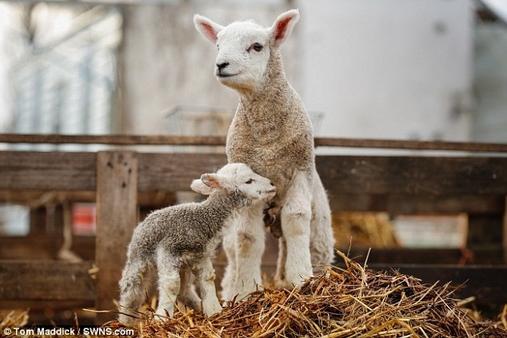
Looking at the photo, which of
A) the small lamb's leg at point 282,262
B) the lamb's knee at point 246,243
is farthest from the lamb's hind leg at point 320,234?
the lamb's knee at point 246,243

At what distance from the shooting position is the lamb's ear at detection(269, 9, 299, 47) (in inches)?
142

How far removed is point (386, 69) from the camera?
41.6ft

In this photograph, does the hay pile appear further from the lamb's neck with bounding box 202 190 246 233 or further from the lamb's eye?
the lamb's eye

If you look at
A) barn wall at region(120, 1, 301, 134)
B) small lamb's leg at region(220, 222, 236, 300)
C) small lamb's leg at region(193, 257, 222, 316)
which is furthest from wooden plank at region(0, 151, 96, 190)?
barn wall at region(120, 1, 301, 134)

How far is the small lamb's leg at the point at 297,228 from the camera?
11.9ft

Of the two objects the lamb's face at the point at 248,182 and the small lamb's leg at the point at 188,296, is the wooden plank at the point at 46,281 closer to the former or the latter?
the small lamb's leg at the point at 188,296

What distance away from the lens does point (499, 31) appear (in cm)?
1462

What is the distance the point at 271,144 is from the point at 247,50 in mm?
527

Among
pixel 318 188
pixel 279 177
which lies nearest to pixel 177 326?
pixel 279 177

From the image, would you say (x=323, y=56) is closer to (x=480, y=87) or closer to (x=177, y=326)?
(x=480, y=87)

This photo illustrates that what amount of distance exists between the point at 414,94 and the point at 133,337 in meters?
10.3

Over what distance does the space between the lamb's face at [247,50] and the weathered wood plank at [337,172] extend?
50.6 inches

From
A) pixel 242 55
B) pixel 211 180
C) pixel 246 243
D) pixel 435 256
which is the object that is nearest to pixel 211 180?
pixel 211 180

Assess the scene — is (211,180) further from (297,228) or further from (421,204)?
(421,204)
